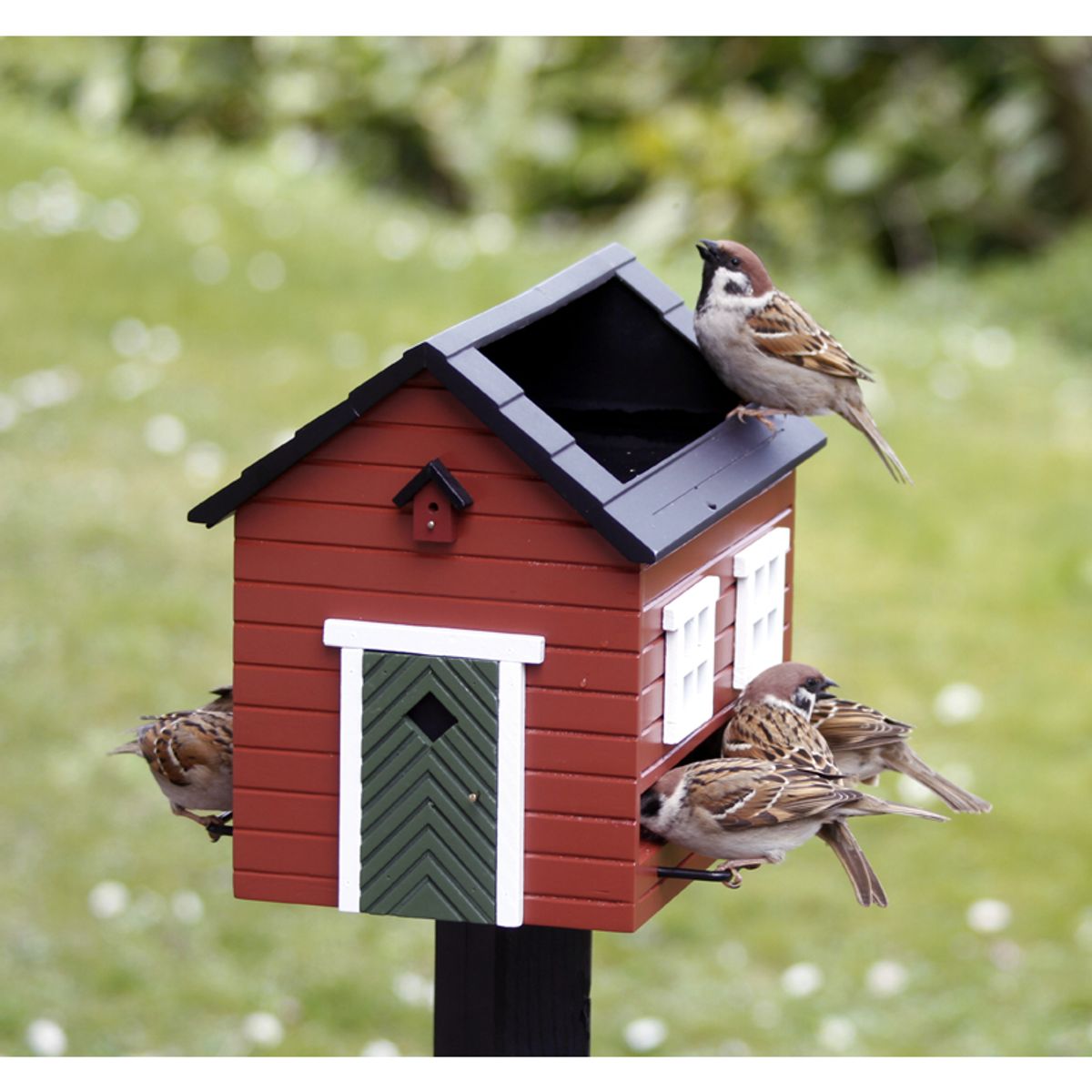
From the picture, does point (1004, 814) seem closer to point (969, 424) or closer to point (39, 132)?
point (969, 424)

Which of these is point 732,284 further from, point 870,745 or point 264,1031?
point 264,1031

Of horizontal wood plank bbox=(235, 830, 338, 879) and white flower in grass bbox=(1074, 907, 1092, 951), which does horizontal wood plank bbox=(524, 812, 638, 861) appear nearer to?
horizontal wood plank bbox=(235, 830, 338, 879)

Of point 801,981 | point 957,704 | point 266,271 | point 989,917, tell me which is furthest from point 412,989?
point 266,271

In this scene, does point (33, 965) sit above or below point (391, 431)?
below

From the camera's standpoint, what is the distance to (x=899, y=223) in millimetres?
8586

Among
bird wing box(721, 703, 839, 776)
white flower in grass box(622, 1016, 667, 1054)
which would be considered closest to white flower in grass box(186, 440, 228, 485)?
white flower in grass box(622, 1016, 667, 1054)

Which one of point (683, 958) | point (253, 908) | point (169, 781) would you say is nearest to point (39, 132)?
point (253, 908)

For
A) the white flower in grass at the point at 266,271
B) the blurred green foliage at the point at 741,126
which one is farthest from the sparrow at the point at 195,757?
the blurred green foliage at the point at 741,126

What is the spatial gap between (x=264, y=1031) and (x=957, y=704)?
7.27 ft

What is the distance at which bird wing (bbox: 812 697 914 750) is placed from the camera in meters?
2.54

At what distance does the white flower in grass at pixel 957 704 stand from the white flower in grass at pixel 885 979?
992mm

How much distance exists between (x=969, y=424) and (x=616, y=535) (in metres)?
4.80

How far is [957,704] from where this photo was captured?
5414mm

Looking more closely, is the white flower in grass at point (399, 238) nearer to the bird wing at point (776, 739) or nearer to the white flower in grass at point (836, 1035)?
the white flower in grass at point (836, 1035)
